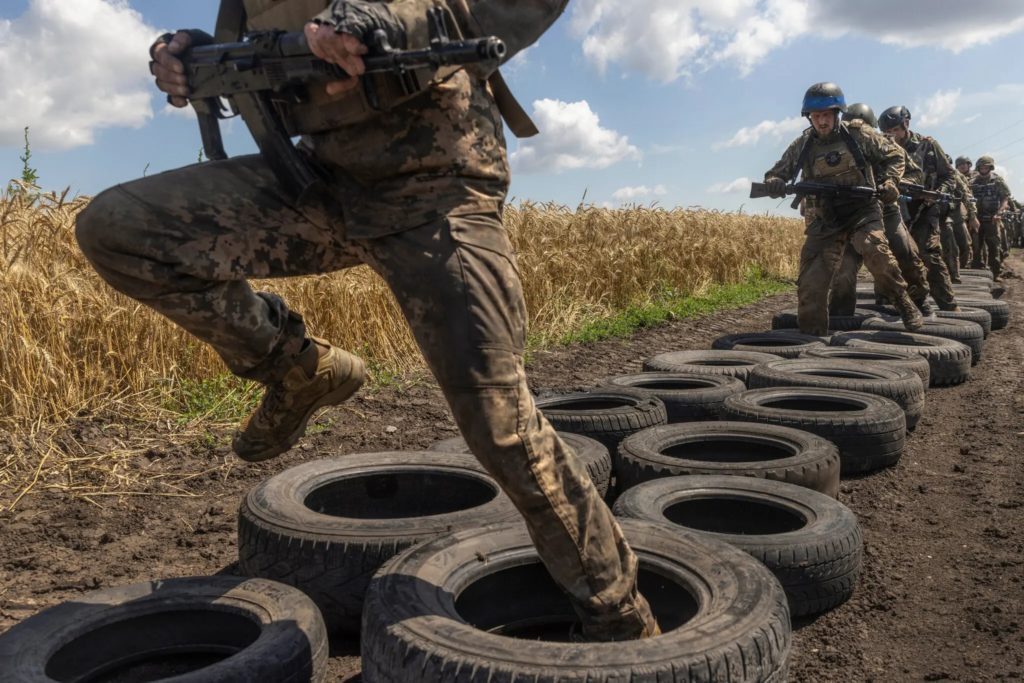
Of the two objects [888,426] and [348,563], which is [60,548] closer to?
[348,563]

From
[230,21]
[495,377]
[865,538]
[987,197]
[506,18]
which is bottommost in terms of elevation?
[865,538]

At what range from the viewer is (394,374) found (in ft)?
25.2

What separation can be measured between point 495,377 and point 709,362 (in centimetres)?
548

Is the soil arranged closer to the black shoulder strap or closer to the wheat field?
the wheat field

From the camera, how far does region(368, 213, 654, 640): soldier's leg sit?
2232 millimetres

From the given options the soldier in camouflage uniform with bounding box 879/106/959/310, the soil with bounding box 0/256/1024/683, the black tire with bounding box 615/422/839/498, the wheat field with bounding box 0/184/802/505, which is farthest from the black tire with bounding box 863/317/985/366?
the black tire with bounding box 615/422/839/498

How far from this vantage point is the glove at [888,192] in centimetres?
927

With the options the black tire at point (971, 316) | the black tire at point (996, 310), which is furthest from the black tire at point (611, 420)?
the black tire at point (996, 310)

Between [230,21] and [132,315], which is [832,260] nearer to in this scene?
[132,315]

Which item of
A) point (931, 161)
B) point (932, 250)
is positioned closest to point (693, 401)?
point (932, 250)

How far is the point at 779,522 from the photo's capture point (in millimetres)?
3998

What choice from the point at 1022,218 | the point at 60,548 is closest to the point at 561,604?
the point at 60,548

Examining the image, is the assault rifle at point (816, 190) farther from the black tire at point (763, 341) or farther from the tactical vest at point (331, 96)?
the tactical vest at point (331, 96)

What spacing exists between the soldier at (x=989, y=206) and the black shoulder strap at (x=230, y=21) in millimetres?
22249
